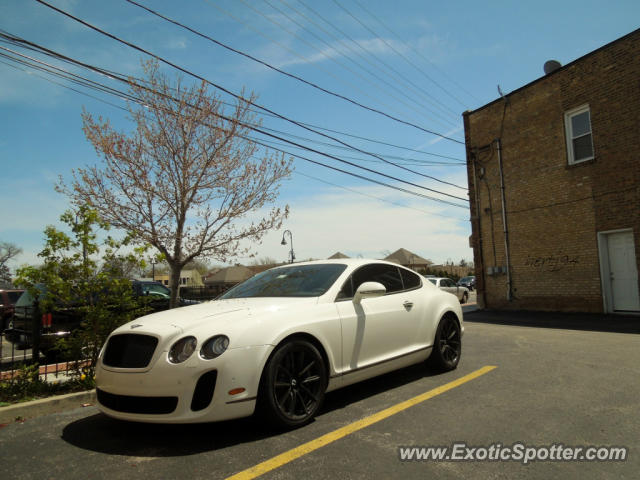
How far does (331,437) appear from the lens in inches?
130

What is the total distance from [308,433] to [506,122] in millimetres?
14448

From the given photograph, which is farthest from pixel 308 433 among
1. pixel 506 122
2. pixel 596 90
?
pixel 506 122

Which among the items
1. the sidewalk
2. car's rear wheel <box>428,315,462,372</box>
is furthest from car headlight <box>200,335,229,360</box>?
the sidewalk

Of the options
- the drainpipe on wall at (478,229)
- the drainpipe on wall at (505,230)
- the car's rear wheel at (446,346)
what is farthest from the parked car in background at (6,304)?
the drainpipe on wall at (505,230)

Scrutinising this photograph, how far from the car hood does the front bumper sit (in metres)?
0.19

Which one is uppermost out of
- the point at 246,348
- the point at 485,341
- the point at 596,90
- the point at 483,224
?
the point at 596,90

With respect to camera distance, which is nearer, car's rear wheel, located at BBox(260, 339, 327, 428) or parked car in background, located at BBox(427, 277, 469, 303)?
car's rear wheel, located at BBox(260, 339, 327, 428)

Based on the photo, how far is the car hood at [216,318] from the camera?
10.8 ft

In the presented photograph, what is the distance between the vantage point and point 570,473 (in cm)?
266

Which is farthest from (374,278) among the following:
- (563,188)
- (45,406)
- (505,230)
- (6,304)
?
(6,304)

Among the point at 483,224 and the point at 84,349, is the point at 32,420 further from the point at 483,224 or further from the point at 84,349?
the point at 483,224

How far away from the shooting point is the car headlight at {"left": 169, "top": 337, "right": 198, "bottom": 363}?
314cm

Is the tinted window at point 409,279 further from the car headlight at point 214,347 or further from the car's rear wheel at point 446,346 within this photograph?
the car headlight at point 214,347

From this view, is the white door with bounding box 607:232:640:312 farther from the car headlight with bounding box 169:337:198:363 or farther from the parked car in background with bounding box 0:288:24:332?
the parked car in background with bounding box 0:288:24:332
